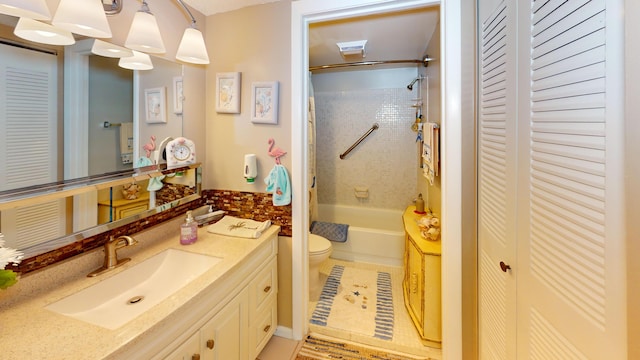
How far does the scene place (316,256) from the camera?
2.10 metres

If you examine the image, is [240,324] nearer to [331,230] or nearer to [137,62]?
[137,62]

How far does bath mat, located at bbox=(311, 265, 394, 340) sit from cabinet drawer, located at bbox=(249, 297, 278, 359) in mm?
384

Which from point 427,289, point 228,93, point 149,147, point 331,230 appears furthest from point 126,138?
point 331,230

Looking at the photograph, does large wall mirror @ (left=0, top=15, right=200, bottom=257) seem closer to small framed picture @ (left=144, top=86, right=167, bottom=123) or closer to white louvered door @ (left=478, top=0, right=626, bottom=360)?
small framed picture @ (left=144, top=86, right=167, bottom=123)

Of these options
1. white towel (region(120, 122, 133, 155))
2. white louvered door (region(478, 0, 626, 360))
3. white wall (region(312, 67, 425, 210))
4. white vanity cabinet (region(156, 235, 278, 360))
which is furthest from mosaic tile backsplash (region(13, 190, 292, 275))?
white wall (region(312, 67, 425, 210))

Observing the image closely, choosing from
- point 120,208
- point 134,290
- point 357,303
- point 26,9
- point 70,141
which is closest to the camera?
point 26,9

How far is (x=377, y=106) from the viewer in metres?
3.20

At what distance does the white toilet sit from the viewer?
210cm

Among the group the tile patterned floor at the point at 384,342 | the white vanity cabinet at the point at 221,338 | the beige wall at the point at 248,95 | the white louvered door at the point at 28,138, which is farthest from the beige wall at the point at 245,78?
the tile patterned floor at the point at 384,342

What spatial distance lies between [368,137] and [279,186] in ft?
6.65

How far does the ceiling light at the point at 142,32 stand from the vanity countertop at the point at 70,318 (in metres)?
0.96

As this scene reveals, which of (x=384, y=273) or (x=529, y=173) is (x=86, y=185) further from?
(x=384, y=273)

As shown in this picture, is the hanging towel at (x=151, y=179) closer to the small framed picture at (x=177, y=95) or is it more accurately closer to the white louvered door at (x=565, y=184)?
the small framed picture at (x=177, y=95)

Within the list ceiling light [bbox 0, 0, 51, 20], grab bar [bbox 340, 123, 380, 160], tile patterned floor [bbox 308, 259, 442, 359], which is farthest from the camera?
grab bar [bbox 340, 123, 380, 160]
